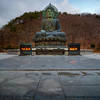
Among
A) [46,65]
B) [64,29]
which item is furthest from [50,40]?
[64,29]

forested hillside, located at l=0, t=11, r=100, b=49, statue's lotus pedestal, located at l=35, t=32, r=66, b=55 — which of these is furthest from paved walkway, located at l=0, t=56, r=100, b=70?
forested hillside, located at l=0, t=11, r=100, b=49

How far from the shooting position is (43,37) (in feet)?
46.5

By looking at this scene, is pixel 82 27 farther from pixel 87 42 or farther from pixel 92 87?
pixel 92 87

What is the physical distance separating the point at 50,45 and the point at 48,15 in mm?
4883

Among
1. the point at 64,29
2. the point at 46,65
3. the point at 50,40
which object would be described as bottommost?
the point at 46,65

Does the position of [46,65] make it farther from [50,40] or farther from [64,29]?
[64,29]

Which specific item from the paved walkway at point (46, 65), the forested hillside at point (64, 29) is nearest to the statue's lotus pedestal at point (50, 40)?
the paved walkway at point (46, 65)

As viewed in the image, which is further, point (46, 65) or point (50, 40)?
point (50, 40)

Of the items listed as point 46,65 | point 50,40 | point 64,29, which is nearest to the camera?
point 46,65

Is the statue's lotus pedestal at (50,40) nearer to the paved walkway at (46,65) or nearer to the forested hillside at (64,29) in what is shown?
the paved walkway at (46,65)

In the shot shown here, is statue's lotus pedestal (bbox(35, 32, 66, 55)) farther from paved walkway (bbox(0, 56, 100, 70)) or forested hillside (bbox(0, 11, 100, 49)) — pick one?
forested hillside (bbox(0, 11, 100, 49))

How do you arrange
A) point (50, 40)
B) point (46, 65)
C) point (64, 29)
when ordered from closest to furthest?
point (46, 65)
point (50, 40)
point (64, 29)

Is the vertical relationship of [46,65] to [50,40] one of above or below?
below

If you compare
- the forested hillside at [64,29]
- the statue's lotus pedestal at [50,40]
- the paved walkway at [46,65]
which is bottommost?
the paved walkway at [46,65]
